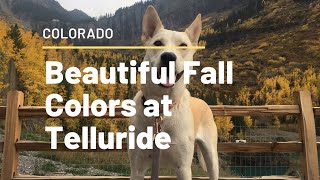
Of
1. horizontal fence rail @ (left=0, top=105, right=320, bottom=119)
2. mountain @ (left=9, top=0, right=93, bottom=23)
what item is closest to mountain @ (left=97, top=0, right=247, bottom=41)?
mountain @ (left=9, top=0, right=93, bottom=23)

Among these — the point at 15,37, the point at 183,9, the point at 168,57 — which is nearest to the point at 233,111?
the point at 168,57

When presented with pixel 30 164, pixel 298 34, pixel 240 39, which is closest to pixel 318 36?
pixel 298 34

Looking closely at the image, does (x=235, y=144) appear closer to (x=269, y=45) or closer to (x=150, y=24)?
(x=150, y=24)

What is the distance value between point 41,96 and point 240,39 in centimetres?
5053

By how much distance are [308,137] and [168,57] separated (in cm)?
260

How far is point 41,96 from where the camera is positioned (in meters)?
36.6

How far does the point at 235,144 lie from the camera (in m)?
4.45

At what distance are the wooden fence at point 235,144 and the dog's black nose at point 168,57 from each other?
193cm

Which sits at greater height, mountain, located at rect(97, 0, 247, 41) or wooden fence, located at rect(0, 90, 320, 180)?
mountain, located at rect(97, 0, 247, 41)

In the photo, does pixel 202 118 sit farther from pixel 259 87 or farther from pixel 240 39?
pixel 240 39

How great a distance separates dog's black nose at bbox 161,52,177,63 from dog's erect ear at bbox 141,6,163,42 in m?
0.43

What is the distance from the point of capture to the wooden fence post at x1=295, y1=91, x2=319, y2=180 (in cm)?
439

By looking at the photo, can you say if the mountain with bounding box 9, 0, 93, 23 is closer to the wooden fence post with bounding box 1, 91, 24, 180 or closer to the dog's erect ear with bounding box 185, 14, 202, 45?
the wooden fence post with bounding box 1, 91, 24, 180

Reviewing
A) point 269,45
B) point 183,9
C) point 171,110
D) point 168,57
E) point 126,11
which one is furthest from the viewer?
point 183,9
